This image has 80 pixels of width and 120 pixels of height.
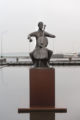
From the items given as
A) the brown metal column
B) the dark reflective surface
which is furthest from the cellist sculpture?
the dark reflective surface

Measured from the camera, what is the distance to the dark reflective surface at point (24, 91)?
8.65ft

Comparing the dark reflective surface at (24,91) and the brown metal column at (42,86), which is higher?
the brown metal column at (42,86)

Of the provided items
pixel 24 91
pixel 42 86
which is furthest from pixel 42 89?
pixel 24 91

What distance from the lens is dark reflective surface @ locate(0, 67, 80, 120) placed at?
8.65ft

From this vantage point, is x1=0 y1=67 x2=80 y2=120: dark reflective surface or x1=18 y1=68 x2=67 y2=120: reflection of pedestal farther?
x1=0 y1=67 x2=80 y2=120: dark reflective surface

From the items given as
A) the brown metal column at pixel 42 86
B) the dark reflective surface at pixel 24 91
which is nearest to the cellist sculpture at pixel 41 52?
the brown metal column at pixel 42 86

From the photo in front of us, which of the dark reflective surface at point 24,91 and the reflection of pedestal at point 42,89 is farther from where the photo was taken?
the dark reflective surface at point 24,91

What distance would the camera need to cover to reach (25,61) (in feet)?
12.3

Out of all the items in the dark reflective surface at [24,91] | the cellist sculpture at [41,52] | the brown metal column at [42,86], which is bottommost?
the dark reflective surface at [24,91]

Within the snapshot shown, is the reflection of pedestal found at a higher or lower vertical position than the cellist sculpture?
lower

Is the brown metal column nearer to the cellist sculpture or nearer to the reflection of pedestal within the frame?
the reflection of pedestal

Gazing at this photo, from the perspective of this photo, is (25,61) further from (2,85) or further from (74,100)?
(74,100)

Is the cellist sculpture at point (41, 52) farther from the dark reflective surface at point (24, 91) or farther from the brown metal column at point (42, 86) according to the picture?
the dark reflective surface at point (24, 91)

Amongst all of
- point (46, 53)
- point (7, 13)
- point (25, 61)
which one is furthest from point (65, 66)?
point (46, 53)
